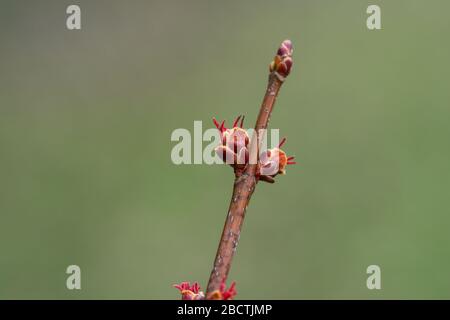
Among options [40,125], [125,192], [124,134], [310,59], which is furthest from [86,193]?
[310,59]

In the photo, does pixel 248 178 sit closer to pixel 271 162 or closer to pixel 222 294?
pixel 271 162

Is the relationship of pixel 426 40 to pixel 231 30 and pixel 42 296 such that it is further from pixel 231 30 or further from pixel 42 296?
pixel 42 296

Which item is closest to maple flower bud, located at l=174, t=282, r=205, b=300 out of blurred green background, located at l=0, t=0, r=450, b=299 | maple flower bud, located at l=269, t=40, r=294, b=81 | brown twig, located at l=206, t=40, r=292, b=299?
brown twig, located at l=206, t=40, r=292, b=299

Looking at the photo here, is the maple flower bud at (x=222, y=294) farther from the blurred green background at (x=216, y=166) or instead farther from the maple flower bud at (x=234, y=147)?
the blurred green background at (x=216, y=166)

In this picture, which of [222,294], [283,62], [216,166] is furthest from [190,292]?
[216,166]

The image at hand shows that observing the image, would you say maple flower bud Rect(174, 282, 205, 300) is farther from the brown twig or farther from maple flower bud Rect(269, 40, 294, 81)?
maple flower bud Rect(269, 40, 294, 81)

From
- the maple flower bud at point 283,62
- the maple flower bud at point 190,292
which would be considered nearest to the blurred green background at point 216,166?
the maple flower bud at point 190,292
